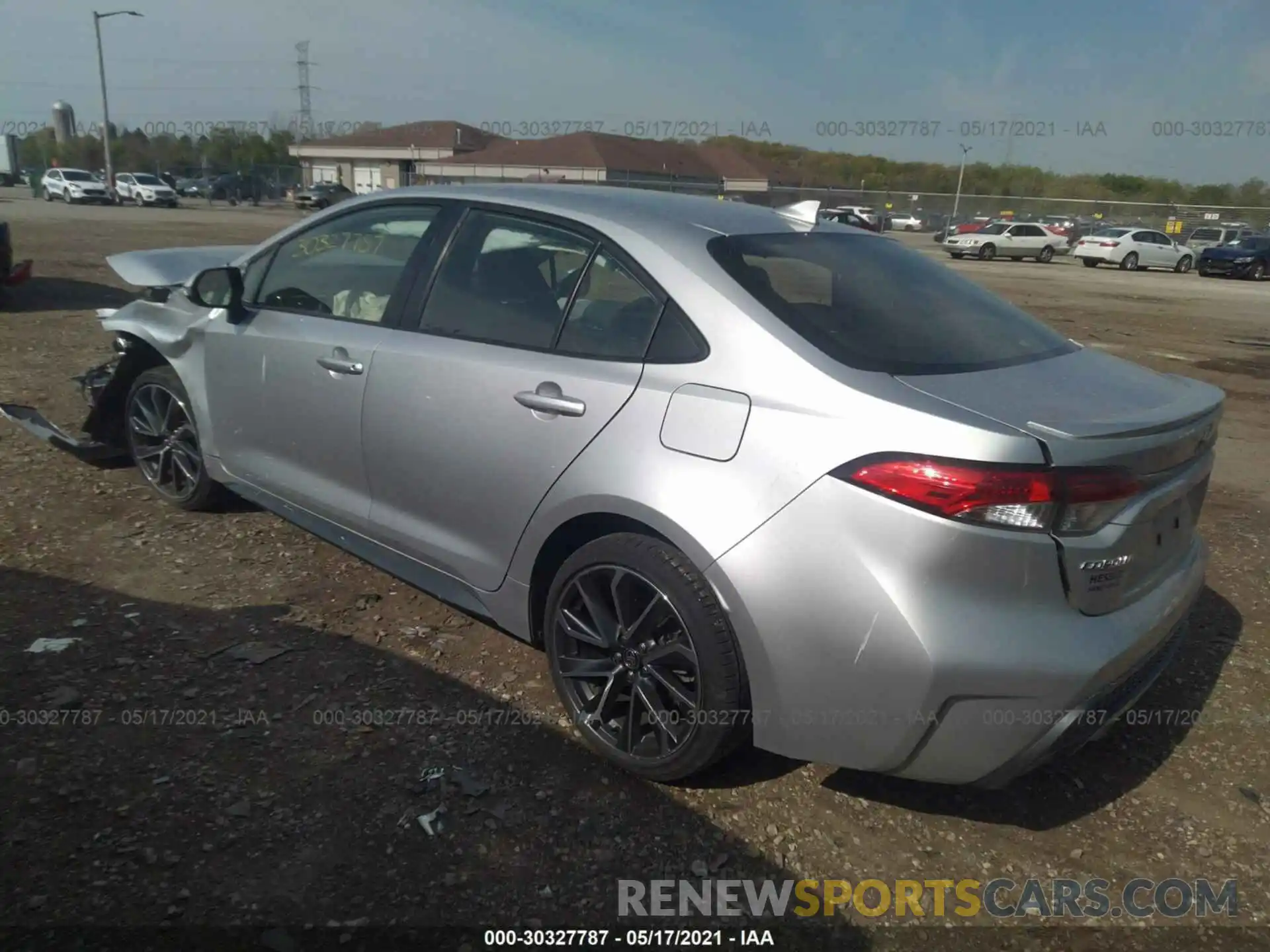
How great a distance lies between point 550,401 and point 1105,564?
1.55 metres

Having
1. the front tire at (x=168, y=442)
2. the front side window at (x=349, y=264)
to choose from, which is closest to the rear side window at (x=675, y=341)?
the front side window at (x=349, y=264)

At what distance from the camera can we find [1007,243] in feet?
112

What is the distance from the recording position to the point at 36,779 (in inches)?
106

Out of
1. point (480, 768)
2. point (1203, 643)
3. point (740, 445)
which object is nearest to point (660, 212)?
point (740, 445)

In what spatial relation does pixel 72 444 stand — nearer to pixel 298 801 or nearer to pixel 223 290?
pixel 223 290

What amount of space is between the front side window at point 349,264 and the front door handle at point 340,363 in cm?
16

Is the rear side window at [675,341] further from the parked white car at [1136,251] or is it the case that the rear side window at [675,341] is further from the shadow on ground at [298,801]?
the parked white car at [1136,251]

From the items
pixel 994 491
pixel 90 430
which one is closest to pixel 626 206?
pixel 994 491

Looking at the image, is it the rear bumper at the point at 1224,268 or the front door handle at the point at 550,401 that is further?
the rear bumper at the point at 1224,268

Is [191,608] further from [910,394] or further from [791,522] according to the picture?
[910,394]

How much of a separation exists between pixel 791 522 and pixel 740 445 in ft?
0.82

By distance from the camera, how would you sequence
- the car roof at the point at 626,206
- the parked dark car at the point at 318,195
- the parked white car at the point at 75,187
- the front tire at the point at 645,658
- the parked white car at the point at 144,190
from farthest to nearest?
the parked white car at the point at 144,190 < the parked dark car at the point at 318,195 < the parked white car at the point at 75,187 < the car roof at the point at 626,206 < the front tire at the point at 645,658

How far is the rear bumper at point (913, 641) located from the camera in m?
2.20

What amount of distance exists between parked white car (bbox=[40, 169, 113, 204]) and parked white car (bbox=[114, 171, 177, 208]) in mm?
1862
